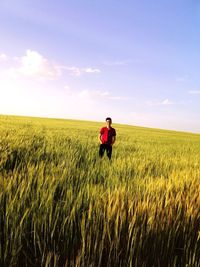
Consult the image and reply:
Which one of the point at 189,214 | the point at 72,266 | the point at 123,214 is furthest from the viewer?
the point at 189,214

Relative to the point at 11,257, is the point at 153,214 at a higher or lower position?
higher

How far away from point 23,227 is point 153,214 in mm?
1015

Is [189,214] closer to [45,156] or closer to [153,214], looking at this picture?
[153,214]

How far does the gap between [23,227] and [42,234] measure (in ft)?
0.51

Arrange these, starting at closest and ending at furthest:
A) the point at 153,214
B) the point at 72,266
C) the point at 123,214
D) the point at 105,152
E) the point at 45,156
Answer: the point at 72,266
the point at 123,214
the point at 153,214
the point at 45,156
the point at 105,152

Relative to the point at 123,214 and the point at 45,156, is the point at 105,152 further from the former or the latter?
the point at 123,214

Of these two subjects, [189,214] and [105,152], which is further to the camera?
[105,152]

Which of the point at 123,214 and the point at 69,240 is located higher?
the point at 123,214

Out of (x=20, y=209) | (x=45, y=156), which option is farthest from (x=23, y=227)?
(x=45, y=156)

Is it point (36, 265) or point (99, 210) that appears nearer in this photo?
point (36, 265)

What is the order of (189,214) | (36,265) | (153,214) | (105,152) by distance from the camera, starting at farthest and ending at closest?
1. (105,152)
2. (189,214)
3. (153,214)
4. (36,265)

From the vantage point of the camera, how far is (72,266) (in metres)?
1.79

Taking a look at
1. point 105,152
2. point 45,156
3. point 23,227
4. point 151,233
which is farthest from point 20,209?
point 105,152

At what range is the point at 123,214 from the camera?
90.6 inches
